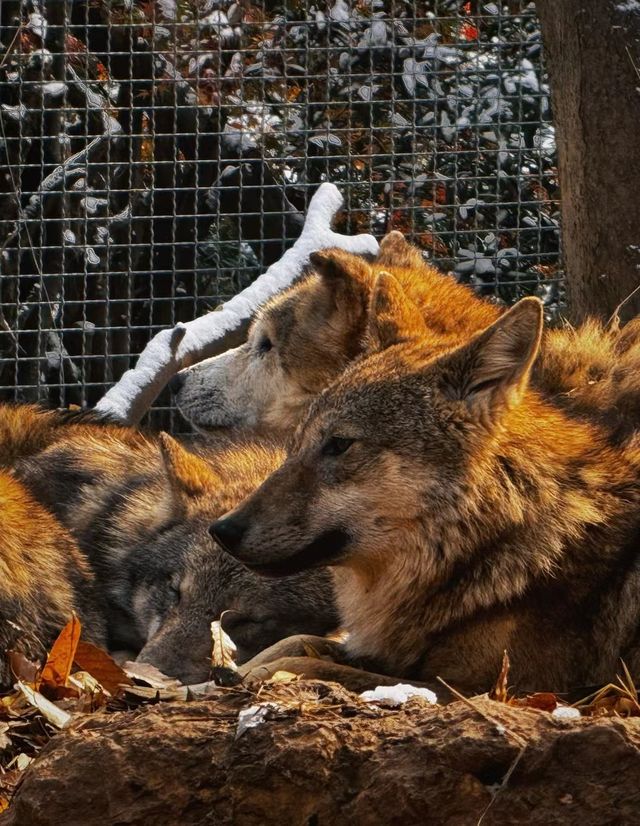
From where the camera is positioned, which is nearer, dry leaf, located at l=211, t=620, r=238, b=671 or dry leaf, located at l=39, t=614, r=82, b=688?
dry leaf, located at l=211, t=620, r=238, b=671

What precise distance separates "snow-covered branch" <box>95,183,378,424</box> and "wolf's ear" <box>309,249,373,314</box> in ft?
4.39

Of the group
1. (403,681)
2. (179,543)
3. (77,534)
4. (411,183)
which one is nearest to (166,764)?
(403,681)

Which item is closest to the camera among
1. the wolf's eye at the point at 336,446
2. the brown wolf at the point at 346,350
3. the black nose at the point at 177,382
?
the wolf's eye at the point at 336,446

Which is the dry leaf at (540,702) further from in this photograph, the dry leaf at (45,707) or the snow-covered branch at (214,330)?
the snow-covered branch at (214,330)

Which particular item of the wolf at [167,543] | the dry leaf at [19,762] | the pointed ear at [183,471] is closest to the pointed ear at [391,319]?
the wolf at [167,543]

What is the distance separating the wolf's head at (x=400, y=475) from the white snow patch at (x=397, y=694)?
0.44 m

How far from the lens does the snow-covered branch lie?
7.41 m

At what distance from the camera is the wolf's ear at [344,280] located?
244 inches

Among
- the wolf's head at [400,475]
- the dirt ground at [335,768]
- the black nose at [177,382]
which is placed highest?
the wolf's head at [400,475]

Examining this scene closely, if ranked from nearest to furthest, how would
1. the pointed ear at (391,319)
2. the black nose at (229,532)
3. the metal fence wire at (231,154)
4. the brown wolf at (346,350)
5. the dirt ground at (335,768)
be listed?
1. the dirt ground at (335,768)
2. the black nose at (229,532)
3. the pointed ear at (391,319)
4. the brown wolf at (346,350)
5. the metal fence wire at (231,154)

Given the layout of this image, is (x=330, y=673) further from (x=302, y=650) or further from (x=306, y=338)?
(x=306, y=338)

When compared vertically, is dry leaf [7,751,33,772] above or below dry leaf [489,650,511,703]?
below

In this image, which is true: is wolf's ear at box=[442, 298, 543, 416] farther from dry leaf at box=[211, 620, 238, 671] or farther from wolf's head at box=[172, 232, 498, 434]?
wolf's head at box=[172, 232, 498, 434]

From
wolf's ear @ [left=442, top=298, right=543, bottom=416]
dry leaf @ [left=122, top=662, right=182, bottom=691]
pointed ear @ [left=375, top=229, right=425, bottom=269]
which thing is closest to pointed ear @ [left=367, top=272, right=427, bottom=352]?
wolf's ear @ [left=442, top=298, right=543, bottom=416]
